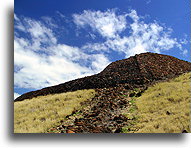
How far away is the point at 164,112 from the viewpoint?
699 cm

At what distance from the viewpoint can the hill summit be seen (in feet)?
41.9

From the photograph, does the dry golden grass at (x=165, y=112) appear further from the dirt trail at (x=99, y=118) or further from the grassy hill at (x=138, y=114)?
the dirt trail at (x=99, y=118)

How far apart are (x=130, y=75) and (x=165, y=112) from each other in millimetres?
6889

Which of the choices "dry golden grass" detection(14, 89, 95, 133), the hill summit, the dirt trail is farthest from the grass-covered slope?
the hill summit

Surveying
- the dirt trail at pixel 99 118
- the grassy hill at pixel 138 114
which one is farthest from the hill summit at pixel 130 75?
the dirt trail at pixel 99 118

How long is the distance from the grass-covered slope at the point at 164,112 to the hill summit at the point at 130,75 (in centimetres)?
341

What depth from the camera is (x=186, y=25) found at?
7.07 metres

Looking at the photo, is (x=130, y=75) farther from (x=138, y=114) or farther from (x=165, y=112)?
(x=165, y=112)

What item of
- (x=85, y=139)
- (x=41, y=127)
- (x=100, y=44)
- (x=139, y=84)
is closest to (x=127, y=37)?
(x=100, y=44)

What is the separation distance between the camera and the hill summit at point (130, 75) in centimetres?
1276

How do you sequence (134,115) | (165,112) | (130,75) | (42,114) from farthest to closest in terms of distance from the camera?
(130,75) → (42,114) → (134,115) → (165,112)

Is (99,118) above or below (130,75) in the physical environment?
below

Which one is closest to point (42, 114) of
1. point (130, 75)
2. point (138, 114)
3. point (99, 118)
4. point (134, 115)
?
point (99, 118)

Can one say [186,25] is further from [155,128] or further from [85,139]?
[85,139]
